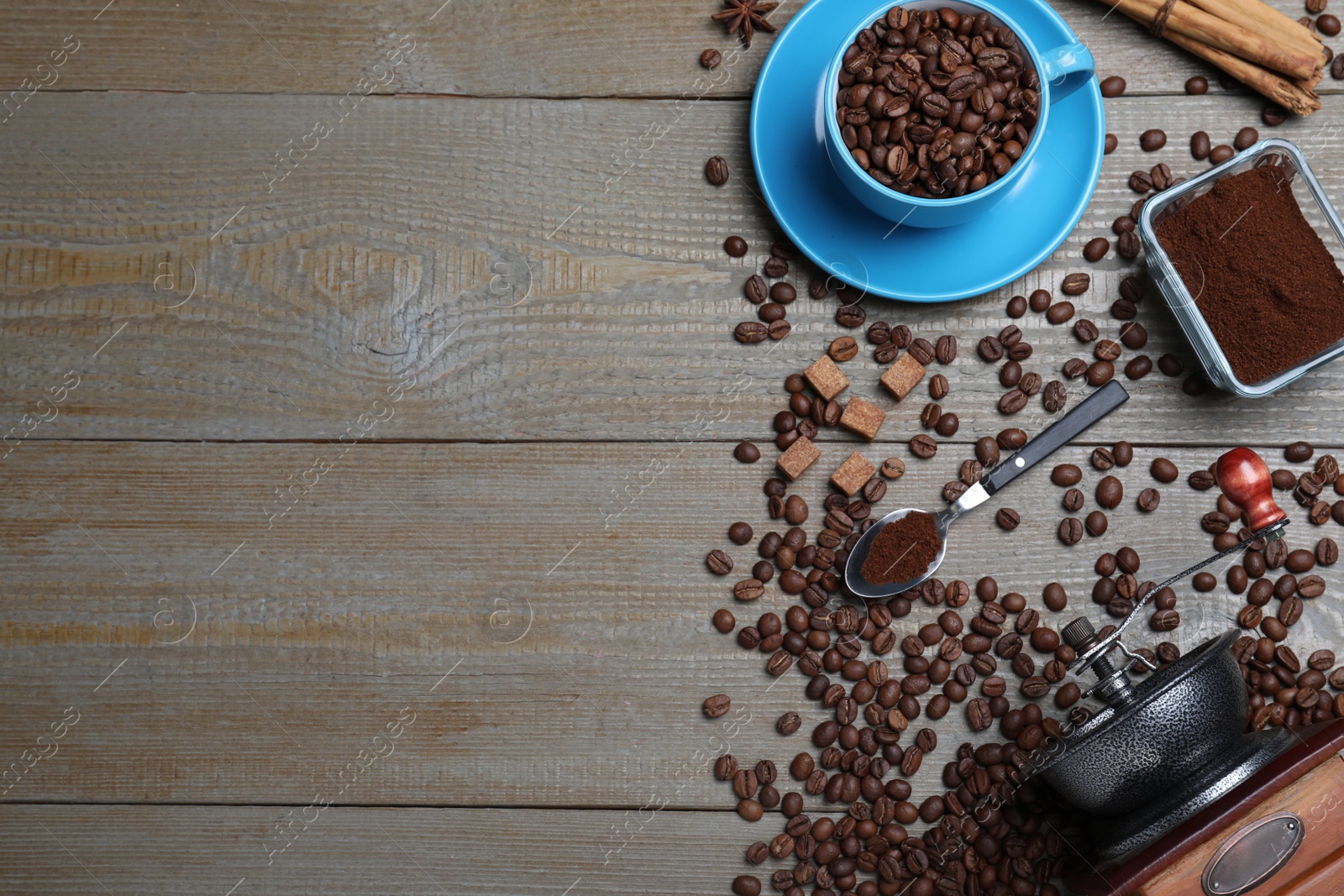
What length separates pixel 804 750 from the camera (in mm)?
1329

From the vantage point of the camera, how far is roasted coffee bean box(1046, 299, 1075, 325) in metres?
1.33

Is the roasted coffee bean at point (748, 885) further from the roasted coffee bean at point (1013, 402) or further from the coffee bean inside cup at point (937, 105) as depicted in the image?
the coffee bean inside cup at point (937, 105)

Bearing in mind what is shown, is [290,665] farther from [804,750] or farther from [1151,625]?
[1151,625]

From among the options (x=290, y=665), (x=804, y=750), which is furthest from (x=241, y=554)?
(x=804, y=750)

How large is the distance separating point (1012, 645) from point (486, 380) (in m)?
0.81

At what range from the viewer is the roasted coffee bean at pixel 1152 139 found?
134 cm

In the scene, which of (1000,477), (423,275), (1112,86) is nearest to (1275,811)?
(1000,477)

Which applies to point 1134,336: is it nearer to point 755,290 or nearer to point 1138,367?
point 1138,367

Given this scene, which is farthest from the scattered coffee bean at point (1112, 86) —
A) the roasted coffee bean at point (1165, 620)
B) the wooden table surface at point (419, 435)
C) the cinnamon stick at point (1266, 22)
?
the roasted coffee bean at point (1165, 620)

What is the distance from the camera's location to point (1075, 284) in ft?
4.37

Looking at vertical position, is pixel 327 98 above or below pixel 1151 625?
above

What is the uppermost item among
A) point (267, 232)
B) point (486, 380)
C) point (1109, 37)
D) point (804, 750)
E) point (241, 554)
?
point (1109, 37)

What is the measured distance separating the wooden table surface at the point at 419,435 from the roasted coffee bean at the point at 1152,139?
2 cm

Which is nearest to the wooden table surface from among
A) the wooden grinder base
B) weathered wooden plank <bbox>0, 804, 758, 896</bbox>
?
weathered wooden plank <bbox>0, 804, 758, 896</bbox>
